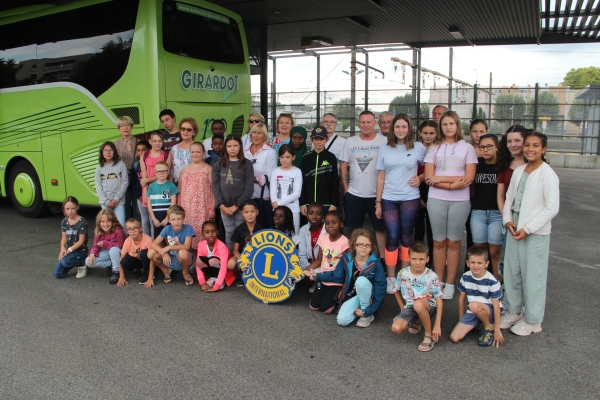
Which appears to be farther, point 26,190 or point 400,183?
point 26,190

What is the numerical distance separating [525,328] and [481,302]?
51 cm

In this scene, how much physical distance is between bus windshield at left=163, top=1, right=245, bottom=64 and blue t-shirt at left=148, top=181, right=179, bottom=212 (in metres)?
2.46

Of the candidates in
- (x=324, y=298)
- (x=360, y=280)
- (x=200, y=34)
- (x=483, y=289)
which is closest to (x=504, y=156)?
(x=483, y=289)

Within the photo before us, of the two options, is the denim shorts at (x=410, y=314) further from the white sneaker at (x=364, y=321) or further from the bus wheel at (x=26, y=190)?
the bus wheel at (x=26, y=190)

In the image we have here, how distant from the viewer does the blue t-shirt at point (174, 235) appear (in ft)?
19.2

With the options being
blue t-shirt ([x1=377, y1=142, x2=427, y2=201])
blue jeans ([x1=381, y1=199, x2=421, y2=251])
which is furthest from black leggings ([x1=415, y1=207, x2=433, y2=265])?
blue t-shirt ([x1=377, y1=142, x2=427, y2=201])

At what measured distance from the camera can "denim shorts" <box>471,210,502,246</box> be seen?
16.5ft

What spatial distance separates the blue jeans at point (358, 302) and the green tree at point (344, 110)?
56.8ft

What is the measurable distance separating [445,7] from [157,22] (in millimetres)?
7837

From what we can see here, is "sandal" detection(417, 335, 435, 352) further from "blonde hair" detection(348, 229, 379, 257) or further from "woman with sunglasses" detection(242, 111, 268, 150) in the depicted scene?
"woman with sunglasses" detection(242, 111, 268, 150)

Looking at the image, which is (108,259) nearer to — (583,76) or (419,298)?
(419,298)

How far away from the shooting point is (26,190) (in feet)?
31.6

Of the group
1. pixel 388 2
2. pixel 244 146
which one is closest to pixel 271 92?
pixel 388 2

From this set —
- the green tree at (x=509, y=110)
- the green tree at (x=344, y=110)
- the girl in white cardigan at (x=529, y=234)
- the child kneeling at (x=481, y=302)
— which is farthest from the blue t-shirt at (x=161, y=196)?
the green tree at (x=509, y=110)
